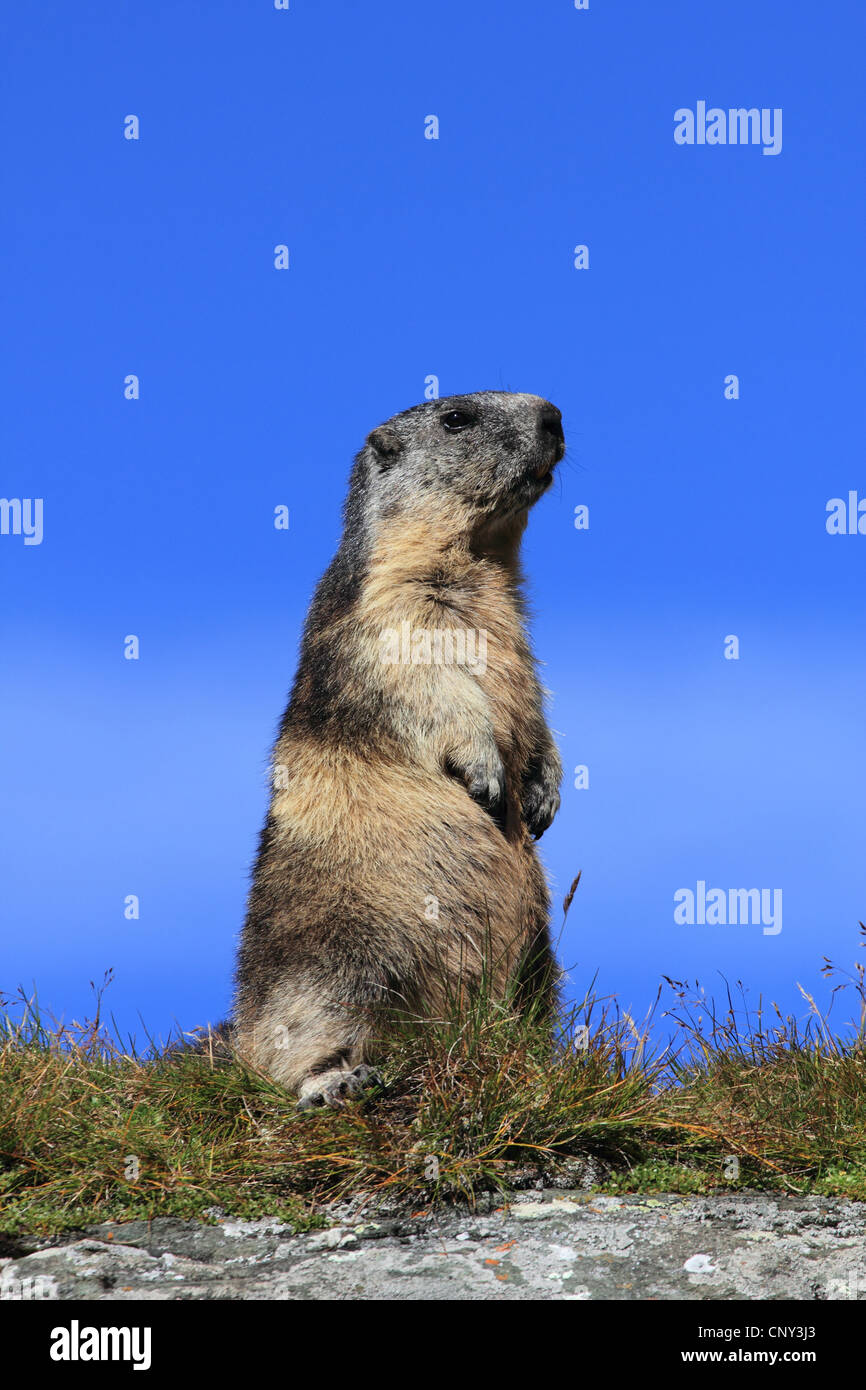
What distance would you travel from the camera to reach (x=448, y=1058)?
6887mm

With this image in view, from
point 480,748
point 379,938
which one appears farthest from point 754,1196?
point 480,748

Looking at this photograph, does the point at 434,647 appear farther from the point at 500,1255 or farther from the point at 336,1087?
the point at 500,1255

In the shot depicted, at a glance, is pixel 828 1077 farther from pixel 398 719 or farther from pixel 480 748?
pixel 398 719

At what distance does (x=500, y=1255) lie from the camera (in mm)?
5875

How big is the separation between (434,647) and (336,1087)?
9.73 ft

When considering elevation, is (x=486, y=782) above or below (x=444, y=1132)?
above

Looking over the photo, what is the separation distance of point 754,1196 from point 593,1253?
1.15 meters

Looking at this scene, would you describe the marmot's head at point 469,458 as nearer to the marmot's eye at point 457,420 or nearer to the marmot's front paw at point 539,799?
the marmot's eye at point 457,420

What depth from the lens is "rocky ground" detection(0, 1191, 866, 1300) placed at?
5.67 metres

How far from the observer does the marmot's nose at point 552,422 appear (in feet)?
30.8

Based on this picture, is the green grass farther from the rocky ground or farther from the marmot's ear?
the marmot's ear
